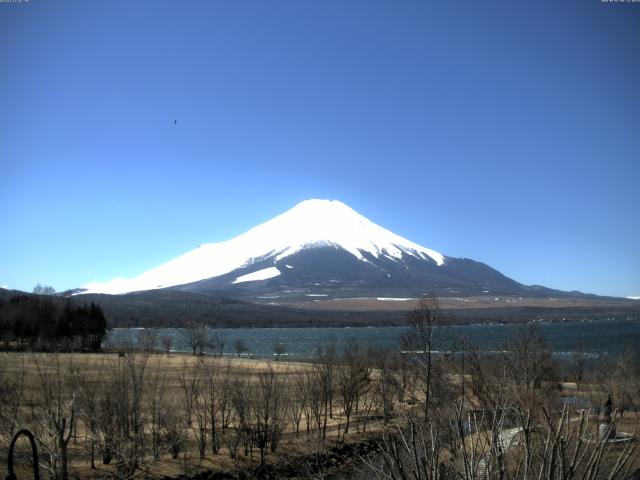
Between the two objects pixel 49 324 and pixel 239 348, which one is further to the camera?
pixel 239 348

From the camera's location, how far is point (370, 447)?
30562 millimetres

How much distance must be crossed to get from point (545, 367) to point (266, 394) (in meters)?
21.7

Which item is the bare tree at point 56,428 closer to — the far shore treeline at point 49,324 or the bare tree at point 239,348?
the far shore treeline at point 49,324

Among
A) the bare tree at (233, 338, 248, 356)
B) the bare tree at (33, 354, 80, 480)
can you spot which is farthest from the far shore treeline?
the bare tree at (33, 354, 80, 480)

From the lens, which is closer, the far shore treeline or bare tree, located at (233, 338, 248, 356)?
the far shore treeline

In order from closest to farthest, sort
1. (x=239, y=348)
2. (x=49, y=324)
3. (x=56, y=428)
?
(x=56, y=428) → (x=49, y=324) → (x=239, y=348)

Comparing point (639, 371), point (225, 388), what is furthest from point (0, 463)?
point (639, 371)

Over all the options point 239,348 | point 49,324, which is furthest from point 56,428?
point 239,348

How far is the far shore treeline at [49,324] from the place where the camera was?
93062 millimetres

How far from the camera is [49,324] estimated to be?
316ft

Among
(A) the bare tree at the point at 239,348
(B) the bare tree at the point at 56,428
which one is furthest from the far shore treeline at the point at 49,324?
(B) the bare tree at the point at 56,428

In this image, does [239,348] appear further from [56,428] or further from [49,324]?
[56,428]

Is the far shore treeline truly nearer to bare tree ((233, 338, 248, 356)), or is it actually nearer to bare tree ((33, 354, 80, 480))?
bare tree ((233, 338, 248, 356))

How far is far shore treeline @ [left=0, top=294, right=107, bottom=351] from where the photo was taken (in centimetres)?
9306
